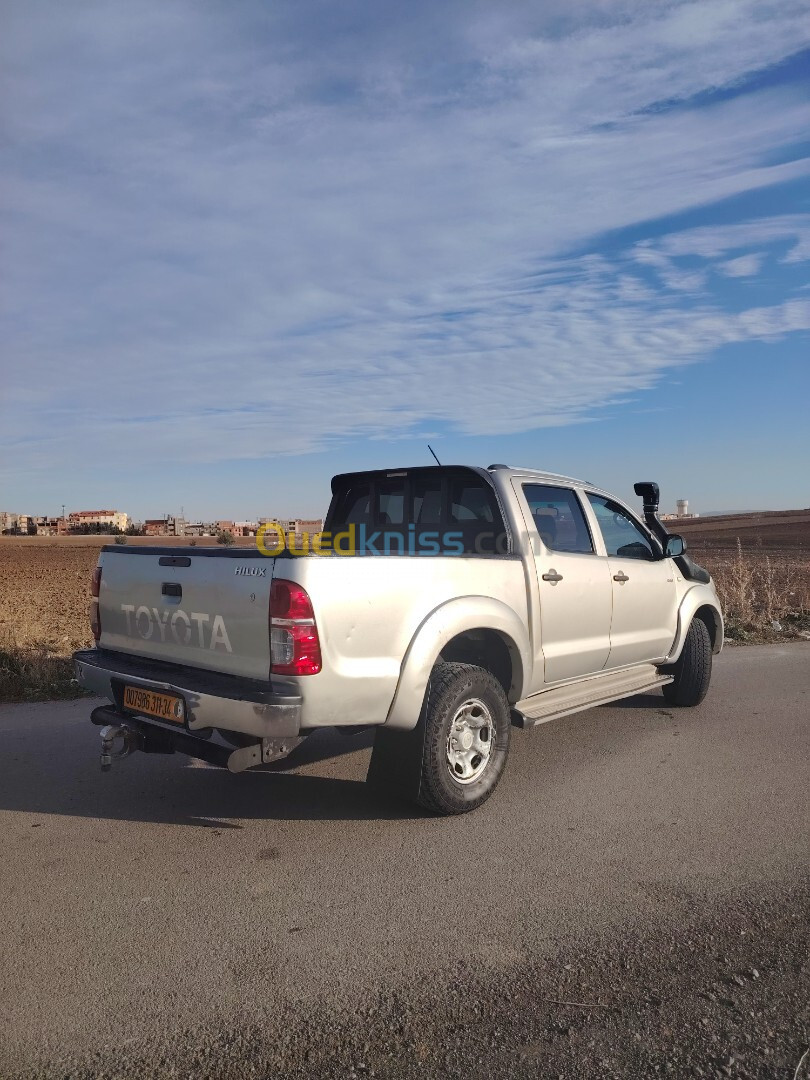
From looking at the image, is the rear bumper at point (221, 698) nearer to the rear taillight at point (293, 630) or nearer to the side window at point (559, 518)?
the rear taillight at point (293, 630)

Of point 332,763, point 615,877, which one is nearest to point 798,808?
point 615,877

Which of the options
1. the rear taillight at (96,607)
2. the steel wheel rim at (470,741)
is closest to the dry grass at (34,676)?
the rear taillight at (96,607)

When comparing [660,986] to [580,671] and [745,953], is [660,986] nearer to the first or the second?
[745,953]

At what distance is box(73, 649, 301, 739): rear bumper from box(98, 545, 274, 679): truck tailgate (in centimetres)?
7

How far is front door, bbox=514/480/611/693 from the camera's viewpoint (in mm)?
5281

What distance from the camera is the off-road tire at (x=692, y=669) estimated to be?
7.01 m

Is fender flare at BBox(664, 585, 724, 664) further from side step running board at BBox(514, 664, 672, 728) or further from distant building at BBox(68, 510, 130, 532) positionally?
distant building at BBox(68, 510, 130, 532)

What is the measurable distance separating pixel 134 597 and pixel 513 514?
2.32 m

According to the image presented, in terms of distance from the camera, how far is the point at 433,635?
4375mm

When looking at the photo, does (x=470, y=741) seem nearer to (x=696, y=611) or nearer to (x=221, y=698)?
(x=221, y=698)

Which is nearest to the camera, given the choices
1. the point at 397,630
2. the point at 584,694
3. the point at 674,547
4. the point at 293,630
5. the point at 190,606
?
the point at 293,630

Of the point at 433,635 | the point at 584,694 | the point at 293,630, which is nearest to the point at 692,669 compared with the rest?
the point at 584,694

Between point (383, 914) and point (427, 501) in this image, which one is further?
point (427, 501)

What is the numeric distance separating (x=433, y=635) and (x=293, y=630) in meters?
0.83
